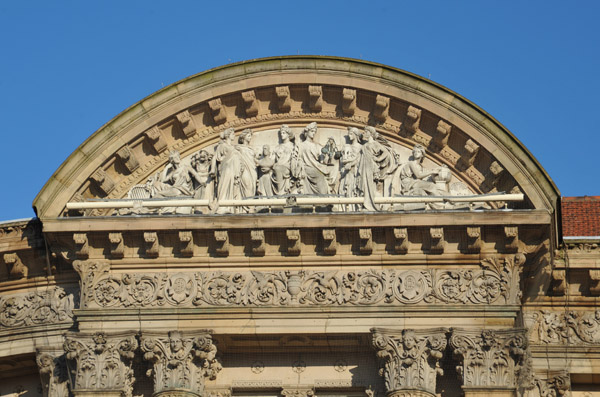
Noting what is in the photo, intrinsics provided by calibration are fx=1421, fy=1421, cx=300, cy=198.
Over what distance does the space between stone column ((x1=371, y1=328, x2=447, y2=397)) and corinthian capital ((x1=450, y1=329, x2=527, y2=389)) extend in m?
0.35

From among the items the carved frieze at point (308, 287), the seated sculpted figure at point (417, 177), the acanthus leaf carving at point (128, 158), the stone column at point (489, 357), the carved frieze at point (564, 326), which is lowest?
the stone column at point (489, 357)

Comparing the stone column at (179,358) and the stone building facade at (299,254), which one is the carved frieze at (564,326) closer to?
the stone building facade at (299,254)

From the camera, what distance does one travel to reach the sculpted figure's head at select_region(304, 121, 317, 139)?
28.0m

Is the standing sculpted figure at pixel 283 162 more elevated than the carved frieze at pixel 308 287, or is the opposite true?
the standing sculpted figure at pixel 283 162

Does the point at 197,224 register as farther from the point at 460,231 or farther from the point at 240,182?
the point at 460,231

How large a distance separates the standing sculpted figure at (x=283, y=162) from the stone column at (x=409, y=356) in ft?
11.8

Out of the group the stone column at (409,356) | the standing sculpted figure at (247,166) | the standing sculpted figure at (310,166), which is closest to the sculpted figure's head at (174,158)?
the standing sculpted figure at (247,166)

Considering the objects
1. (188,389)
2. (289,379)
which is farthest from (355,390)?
(188,389)

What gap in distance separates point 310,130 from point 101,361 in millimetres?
6218

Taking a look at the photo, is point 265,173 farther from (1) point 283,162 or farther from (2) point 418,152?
(2) point 418,152

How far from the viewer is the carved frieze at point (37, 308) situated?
27062 mm

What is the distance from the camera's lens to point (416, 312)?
25594mm

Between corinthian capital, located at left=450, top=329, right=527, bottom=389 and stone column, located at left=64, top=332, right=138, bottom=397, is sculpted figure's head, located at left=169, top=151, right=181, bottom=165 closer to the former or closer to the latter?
stone column, located at left=64, top=332, right=138, bottom=397

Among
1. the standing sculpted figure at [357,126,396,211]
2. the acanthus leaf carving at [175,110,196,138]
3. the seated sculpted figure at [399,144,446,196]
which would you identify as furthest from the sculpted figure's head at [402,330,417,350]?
the acanthus leaf carving at [175,110,196,138]
